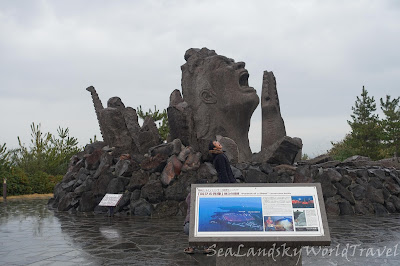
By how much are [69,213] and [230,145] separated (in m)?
4.36

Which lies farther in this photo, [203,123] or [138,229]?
[203,123]

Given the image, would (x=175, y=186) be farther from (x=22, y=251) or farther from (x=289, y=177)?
(x=22, y=251)

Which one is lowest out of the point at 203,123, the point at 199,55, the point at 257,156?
the point at 257,156

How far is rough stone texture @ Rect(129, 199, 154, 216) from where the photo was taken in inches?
360

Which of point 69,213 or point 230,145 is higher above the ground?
point 230,145

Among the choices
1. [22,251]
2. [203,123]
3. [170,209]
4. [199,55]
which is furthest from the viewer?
[199,55]

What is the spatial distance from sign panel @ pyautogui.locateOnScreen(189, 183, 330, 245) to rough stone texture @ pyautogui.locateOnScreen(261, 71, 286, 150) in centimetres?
834

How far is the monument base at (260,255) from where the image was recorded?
12.1ft

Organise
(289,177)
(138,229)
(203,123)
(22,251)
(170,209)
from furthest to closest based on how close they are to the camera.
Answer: (203,123) < (289,177) < (170,209) < (138,229) < (22,251)

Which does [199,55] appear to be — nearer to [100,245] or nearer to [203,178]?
[203,178]

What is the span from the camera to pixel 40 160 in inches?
914

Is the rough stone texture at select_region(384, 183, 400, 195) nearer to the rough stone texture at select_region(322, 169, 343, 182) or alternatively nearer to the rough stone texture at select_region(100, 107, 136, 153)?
the rough stone texture at select_region(322, 169, 343, 182)

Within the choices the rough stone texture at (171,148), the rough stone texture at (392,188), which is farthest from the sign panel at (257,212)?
the rough stone texture at (392,188)

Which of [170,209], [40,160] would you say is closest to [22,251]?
[170,209]
